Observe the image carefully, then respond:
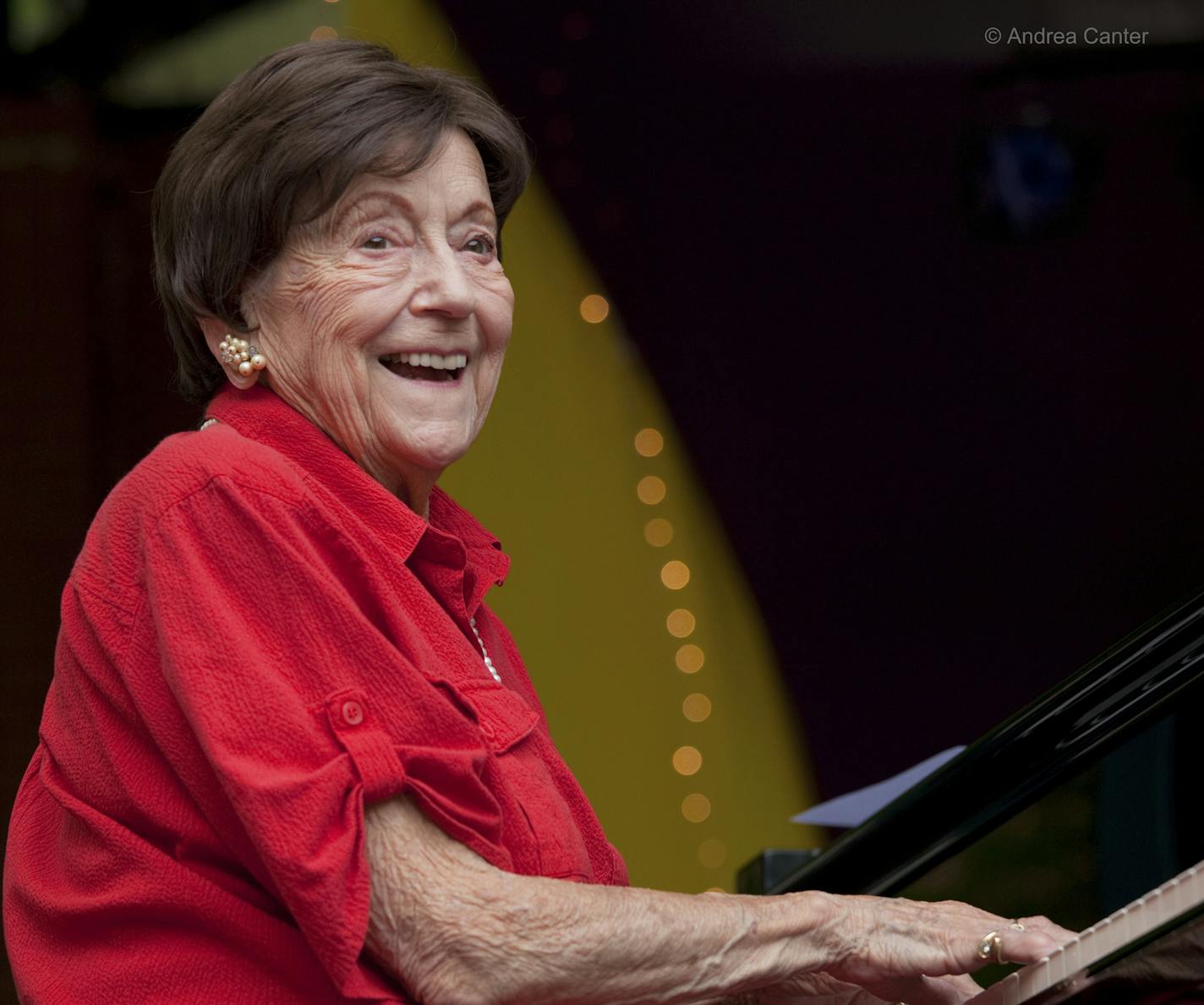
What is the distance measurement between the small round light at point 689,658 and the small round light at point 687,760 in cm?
17

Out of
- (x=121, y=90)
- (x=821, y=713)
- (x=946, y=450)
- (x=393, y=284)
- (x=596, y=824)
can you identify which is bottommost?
(x=821, y=713)

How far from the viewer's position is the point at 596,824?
69.6 inches

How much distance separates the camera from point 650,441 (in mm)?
3609

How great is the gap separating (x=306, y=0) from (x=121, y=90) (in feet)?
1.42

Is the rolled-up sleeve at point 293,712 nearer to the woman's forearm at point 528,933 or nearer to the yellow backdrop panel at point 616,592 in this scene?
the woman's forearm at point 528,933

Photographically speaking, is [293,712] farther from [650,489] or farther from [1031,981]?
[650,489]

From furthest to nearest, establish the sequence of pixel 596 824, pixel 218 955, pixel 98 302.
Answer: pixel 98 302 < pixel 596 824 < pixel 218 955

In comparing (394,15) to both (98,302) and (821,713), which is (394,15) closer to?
(98,302)

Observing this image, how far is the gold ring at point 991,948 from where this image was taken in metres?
1.43

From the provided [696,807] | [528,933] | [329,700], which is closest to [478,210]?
[329,700]

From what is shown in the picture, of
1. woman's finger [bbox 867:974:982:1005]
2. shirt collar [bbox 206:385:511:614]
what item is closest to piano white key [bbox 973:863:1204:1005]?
woman's finger [bbox 867:974:982:1005]

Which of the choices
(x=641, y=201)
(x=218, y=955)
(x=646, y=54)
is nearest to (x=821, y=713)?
(x=641, y=201)

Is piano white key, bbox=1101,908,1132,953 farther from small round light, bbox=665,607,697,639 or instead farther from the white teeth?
small round light, bbox=665,607,697,639

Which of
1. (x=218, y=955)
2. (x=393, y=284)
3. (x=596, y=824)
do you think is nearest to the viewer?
(x=218, y=955)
